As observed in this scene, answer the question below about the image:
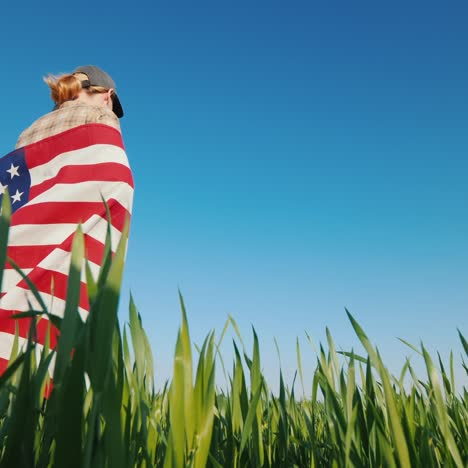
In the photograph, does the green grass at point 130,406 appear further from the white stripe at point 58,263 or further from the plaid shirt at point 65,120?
the plaid shirt at point 65,120

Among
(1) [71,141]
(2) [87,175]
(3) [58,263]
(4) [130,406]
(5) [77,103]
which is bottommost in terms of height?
(4) [130,406]

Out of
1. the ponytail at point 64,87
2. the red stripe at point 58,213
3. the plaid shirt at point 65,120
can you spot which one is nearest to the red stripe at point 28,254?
the red stripe at point 58,213


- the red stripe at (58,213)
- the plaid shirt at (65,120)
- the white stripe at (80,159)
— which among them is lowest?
the red stripe at (58,213)

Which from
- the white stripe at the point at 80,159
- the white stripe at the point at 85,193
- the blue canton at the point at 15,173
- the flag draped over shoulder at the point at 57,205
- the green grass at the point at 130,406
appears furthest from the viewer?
the blue canton at the point at 15,173

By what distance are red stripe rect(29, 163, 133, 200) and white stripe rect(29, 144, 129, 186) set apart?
29 millimetres

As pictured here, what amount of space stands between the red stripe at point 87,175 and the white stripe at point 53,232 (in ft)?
0.68

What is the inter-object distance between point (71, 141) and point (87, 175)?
26cm

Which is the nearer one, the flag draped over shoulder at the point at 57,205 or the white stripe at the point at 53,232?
the flag draped over shoulder at the point at 57,205

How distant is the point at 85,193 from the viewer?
6.88 ft

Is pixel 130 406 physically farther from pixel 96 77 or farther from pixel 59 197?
pixel 96 77

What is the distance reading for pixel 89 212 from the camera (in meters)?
2.08

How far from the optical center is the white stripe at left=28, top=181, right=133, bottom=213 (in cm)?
205

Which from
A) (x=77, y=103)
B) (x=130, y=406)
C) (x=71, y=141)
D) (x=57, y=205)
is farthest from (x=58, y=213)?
(x=130, y=406)

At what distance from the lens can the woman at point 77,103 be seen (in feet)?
7.82
